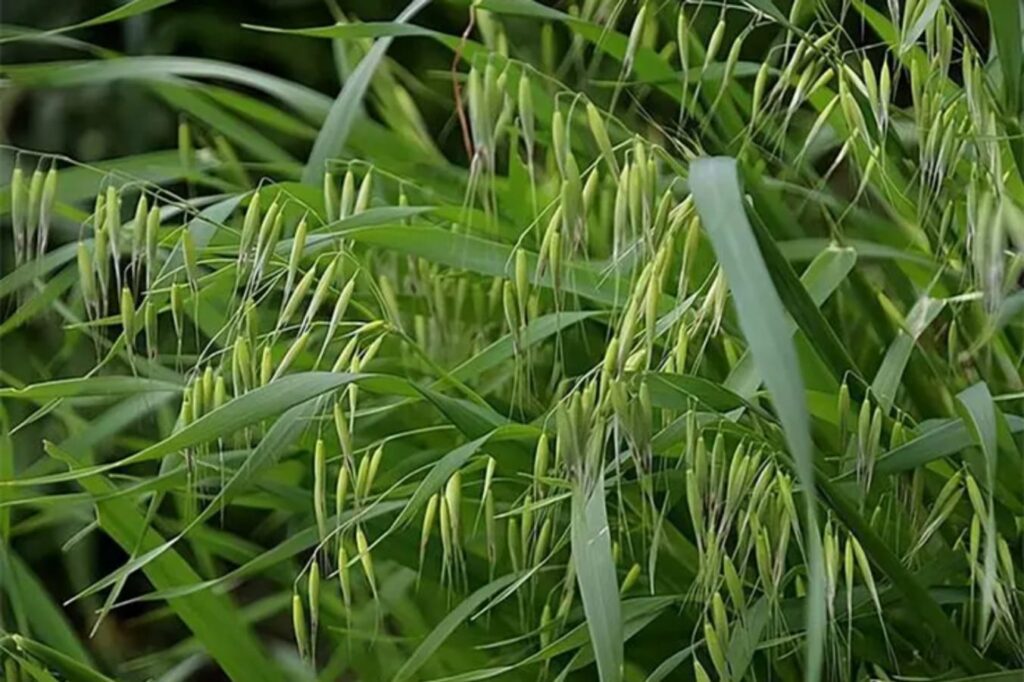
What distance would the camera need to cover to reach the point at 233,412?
1.41 ft

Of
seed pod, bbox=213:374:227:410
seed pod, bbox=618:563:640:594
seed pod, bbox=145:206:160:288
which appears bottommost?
seed pod, bbox=618:563:640:594

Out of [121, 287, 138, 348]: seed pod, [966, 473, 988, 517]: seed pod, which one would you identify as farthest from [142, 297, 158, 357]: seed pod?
[966, 473, 988, 517]: seed pod

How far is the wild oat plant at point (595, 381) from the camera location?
1.42 ft

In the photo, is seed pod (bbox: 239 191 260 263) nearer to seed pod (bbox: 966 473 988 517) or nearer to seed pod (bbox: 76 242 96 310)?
seed pod (bbox: 76 242 96 310)

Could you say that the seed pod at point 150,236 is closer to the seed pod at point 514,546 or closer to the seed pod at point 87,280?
the seed pod at point 87,280

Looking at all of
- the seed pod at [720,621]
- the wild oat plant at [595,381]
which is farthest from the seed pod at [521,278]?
the seed pod at [720,621]

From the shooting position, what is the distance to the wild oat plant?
0.43 metres

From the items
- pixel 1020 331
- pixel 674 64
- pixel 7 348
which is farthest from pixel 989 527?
pixel 7 348

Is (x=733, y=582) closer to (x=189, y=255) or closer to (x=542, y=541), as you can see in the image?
(x=542, y=541)

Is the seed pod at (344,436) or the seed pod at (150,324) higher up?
the seed pod at (150,324)

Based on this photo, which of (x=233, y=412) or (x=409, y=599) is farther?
(x=409, y=599)

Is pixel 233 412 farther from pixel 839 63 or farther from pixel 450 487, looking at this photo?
pixel 839 63

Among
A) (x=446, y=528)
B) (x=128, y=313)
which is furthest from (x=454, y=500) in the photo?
(x=128, y=313)

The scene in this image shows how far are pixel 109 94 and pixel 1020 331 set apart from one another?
2.58 feet
